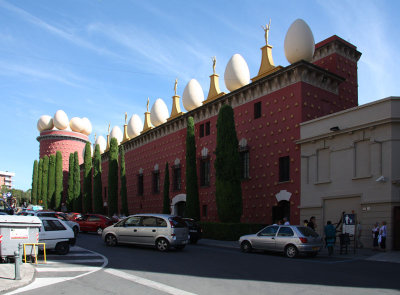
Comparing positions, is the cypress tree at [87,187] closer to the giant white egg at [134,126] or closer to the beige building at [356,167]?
the giant white egg at [134,126]

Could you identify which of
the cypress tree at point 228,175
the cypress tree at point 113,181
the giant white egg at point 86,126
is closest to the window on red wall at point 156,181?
the cypress tree at point 113,181

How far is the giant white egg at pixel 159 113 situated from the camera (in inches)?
1635

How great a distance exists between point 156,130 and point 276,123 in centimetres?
1670

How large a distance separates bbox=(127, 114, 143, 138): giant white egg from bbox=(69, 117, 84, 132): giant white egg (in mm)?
25234

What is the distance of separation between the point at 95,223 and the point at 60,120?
1765 inches

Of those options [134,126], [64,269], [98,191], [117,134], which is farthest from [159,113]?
[64,269]

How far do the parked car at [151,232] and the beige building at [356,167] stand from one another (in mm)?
8589

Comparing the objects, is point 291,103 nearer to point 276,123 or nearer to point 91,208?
point 276,123

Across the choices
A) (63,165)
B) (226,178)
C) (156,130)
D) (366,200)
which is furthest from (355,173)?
(63,165)

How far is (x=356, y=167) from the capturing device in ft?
69.7

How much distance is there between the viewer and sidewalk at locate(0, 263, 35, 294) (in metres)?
9.33

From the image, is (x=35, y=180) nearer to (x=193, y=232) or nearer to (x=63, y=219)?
(x=63, y=219)

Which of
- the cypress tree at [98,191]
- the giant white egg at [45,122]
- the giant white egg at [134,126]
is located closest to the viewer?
the cypress tree at [98,191]

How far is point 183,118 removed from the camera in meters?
35.7
